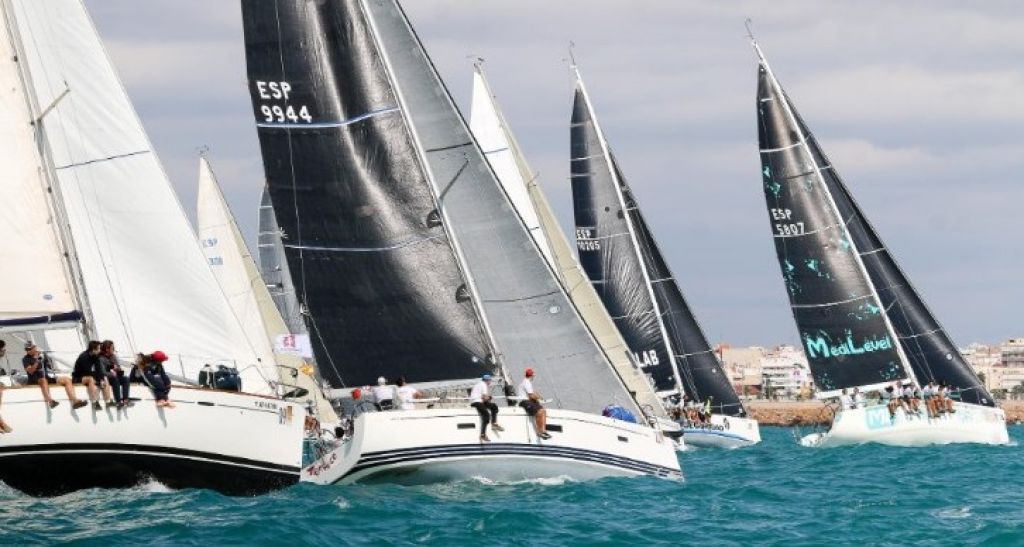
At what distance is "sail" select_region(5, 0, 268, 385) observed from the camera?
1113 inches

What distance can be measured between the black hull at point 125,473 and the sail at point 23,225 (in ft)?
8.01

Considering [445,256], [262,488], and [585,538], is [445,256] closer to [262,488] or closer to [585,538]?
[262,488]

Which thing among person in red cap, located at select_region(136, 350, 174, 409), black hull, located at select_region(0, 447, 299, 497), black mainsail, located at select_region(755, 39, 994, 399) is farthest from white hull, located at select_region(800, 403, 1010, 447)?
person in red cap, located at select_region(136, 350, 174, 409)

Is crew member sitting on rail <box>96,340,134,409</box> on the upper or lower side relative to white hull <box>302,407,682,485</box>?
upper

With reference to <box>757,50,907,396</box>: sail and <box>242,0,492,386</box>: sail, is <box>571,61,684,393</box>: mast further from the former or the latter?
<box>242,0,492,386</box>: sail

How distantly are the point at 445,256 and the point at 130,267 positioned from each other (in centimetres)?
493

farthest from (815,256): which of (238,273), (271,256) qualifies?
(271,256)

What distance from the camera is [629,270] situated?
57.4m

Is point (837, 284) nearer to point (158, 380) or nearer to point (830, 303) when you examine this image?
point (830, 303)

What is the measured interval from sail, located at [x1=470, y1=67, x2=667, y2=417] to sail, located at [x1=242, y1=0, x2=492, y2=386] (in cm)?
1279

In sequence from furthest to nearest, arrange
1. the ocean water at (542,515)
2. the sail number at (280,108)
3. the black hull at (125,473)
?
1. the sail number at (280,108)
2. the black hull at (125,473)
3. the ocean water at (542,515)

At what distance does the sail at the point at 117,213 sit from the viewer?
28.3 meters

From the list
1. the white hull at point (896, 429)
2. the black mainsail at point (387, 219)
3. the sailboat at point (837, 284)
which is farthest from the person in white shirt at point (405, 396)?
the sailboat at point (837, 284)

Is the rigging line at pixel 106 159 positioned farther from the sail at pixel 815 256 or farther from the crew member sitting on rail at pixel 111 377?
the sail at pixel 815 256
